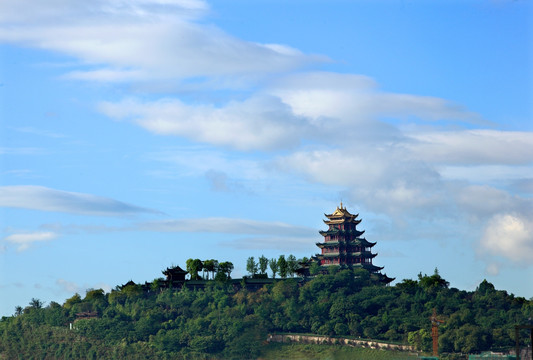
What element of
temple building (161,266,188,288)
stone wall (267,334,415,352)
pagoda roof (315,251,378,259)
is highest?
pagoda roof (315,251,378,259)

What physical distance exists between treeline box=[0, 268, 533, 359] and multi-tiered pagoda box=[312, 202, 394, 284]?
14.9 feet

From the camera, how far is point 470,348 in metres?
91.6

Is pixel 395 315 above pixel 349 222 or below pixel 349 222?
below

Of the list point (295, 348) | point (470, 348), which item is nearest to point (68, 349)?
point (295, 348)

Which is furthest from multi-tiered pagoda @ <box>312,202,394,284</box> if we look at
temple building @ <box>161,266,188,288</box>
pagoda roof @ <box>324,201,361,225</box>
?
temple building @ <box>161,266,188,288</box>

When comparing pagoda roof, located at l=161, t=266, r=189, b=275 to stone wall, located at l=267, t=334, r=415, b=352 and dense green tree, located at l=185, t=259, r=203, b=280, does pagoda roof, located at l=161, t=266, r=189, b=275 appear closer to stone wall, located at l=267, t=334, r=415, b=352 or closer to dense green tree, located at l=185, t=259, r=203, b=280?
dense green tree, located at l=185, t=259, r=203, b=280

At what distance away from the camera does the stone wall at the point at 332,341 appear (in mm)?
97750

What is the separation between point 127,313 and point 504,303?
5053cm

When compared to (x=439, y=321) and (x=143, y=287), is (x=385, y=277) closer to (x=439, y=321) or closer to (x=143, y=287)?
(x=439, y=321)

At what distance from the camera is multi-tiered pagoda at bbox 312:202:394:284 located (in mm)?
119688

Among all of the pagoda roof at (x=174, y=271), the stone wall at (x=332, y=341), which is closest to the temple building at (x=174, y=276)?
the pagoda roof at (x=174, y=271)

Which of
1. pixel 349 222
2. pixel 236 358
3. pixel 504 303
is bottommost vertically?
pixel 236 358

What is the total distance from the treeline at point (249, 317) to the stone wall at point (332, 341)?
97cm

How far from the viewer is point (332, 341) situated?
102562 millimetres
